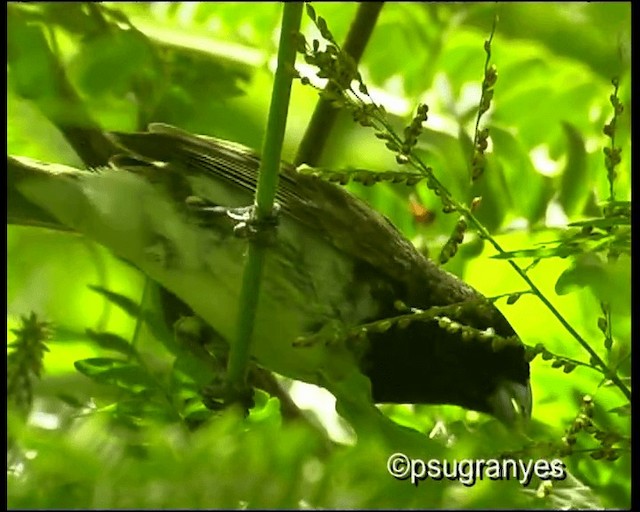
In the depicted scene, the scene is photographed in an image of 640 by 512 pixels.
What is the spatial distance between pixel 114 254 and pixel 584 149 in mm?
413

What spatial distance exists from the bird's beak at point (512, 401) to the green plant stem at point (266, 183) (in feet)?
0.58

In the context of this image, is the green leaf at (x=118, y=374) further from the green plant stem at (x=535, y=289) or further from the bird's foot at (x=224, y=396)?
the green plant stem at (x=535, y=289)

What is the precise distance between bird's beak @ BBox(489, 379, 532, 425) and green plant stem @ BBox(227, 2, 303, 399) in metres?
0.18

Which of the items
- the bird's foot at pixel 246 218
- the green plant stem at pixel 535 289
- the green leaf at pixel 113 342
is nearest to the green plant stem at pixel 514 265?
the green plant stem at pixel 535 289

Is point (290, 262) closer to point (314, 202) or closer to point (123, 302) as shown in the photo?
point (314, 202)

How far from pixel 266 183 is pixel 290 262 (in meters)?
0.27

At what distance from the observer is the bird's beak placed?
79cm

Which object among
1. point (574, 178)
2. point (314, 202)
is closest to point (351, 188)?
point (314, 202)

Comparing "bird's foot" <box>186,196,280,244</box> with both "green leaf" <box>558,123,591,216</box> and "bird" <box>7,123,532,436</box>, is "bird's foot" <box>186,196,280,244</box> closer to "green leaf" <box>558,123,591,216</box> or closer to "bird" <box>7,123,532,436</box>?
"bird" <box>7,123,532,436</box>

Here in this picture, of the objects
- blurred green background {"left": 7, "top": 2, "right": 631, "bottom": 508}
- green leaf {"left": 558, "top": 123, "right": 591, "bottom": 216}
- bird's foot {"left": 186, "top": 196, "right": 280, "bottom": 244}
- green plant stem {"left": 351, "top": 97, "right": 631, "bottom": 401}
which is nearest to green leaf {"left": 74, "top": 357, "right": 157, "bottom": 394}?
blurred green background {"left": 7, "top": 2, "right": 631, "bottom": 508}

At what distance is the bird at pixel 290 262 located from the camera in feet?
2.69

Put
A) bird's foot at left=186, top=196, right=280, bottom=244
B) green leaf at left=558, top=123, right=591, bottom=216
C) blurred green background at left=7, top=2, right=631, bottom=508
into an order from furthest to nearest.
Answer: green leaf at left=558, top=123, right=591, bottom=216, bird's foot at left=186, top=196, right=280, bottom=244, blurred green background at left=7, top=2, right=631, bottom=508

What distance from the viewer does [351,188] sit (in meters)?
0.96

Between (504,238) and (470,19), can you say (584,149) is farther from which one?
(470,19)
